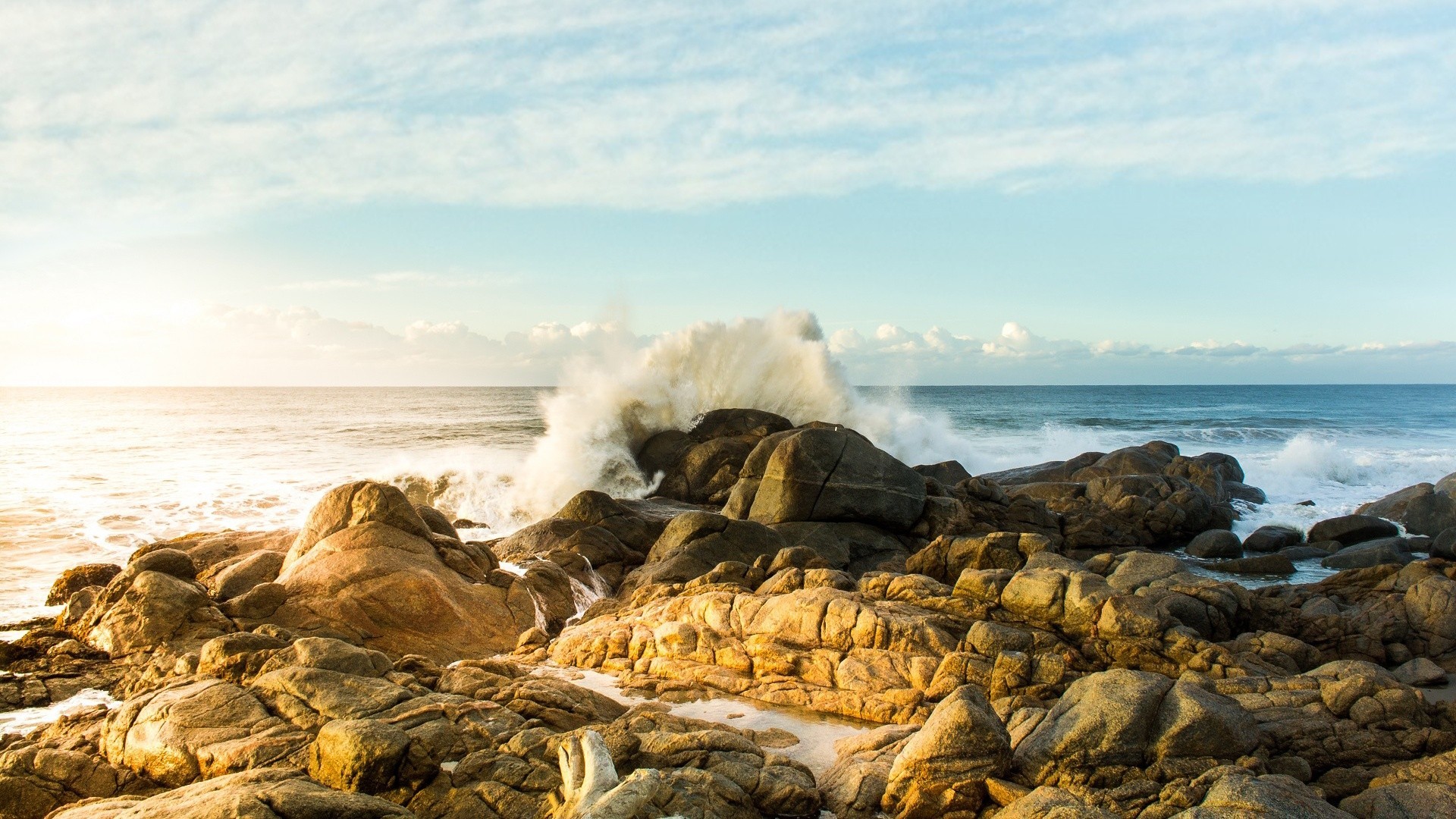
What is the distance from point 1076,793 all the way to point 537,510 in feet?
61.1

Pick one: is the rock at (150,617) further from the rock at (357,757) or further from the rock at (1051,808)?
the rock at (1051,808)

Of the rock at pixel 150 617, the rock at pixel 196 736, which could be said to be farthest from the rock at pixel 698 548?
the rock at pixel 196 736

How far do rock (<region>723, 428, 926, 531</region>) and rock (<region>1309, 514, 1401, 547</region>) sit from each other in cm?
1006

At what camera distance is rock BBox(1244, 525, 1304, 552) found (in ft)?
61.0

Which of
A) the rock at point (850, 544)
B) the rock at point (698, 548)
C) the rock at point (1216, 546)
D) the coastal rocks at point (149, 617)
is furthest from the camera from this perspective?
the rock at point (1216, 546)

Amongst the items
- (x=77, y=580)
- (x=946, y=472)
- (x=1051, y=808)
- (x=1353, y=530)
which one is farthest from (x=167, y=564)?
(x=1353, y=530)

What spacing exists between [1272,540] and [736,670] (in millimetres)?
15306

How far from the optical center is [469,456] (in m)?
29.3

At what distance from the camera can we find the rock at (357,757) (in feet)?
17.2

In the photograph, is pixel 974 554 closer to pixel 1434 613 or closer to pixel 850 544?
pixel 850 544

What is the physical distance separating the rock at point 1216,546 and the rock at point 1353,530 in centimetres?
245

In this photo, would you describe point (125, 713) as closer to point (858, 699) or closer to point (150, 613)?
point (150, 613)

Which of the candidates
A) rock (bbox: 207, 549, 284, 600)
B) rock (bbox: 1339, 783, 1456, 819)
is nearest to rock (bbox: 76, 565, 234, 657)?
rock (bbox: 207, 549, 284, 600)

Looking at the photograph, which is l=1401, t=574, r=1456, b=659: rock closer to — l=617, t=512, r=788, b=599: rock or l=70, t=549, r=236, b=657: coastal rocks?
l=617, t=512, r=788, b=599: rock
